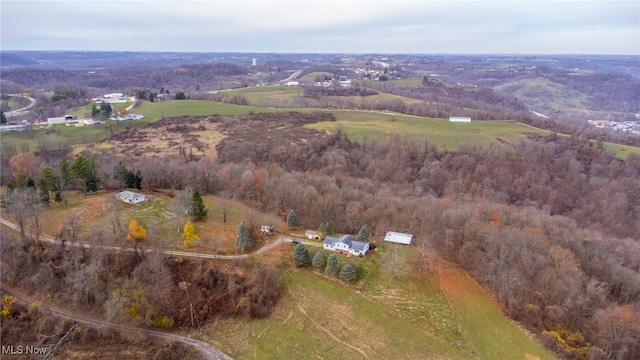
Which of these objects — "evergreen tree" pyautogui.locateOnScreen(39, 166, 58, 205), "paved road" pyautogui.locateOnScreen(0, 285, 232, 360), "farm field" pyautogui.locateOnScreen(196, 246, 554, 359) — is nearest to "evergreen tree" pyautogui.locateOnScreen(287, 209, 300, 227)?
"farm field" pyautogui.locateOnScreen(196, 246, 554, 359)

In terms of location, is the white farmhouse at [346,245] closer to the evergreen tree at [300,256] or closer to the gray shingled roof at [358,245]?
the gray shingled roof at [358,245]

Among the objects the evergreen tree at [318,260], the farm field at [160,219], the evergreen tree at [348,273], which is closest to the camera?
the evergreen tree at [348,273]

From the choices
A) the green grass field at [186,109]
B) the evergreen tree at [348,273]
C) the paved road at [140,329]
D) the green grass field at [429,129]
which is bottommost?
the paved road at [140,329]

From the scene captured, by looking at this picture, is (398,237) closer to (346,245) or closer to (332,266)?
(346,245)

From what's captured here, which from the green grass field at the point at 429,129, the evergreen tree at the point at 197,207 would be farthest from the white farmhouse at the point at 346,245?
the green grass field at the point at 429,129

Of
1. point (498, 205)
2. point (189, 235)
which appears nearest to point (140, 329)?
point (189, 235)

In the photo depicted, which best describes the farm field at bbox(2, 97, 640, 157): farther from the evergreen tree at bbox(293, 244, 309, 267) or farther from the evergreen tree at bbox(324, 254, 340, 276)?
the evergreen tree at bbox(324, 254, 340, 276)
